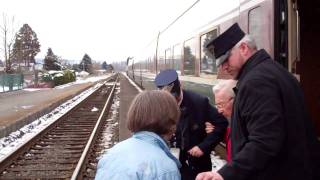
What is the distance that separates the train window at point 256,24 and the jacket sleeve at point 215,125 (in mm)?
1520

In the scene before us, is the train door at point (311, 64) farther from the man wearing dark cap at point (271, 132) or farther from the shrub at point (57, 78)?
the shrub at point (57, 78)

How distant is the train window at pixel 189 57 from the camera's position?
10923 millimetres

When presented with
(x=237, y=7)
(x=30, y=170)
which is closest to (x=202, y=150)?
(x=237, y=7)

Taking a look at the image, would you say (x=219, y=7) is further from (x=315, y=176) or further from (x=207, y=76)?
(x=315, y=176)

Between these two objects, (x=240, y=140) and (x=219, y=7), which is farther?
(x=219, y=7)

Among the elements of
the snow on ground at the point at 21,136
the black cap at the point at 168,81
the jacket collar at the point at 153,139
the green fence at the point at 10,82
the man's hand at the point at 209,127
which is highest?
the black cap at the point at 168,81

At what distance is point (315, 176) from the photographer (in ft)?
9.65

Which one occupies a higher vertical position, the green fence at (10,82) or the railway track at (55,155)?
the green fence at (10,82)

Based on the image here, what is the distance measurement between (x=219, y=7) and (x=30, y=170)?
4.24 meters

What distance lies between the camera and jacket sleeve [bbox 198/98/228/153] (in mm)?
4238

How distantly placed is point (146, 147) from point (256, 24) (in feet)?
12.6

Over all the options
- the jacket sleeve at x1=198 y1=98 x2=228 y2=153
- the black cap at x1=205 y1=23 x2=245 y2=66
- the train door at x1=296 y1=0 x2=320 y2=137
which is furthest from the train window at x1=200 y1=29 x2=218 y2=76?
the black cap at x1=205 y1=23 x2=245 y2=66

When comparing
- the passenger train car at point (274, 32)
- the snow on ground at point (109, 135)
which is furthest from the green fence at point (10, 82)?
the passenger train car at point (274, 32)

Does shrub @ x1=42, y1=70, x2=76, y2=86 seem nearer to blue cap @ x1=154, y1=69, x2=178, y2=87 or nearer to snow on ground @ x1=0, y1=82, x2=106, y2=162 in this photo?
snow on ground @ x1=0, y1=82, x2=106, y2=162
